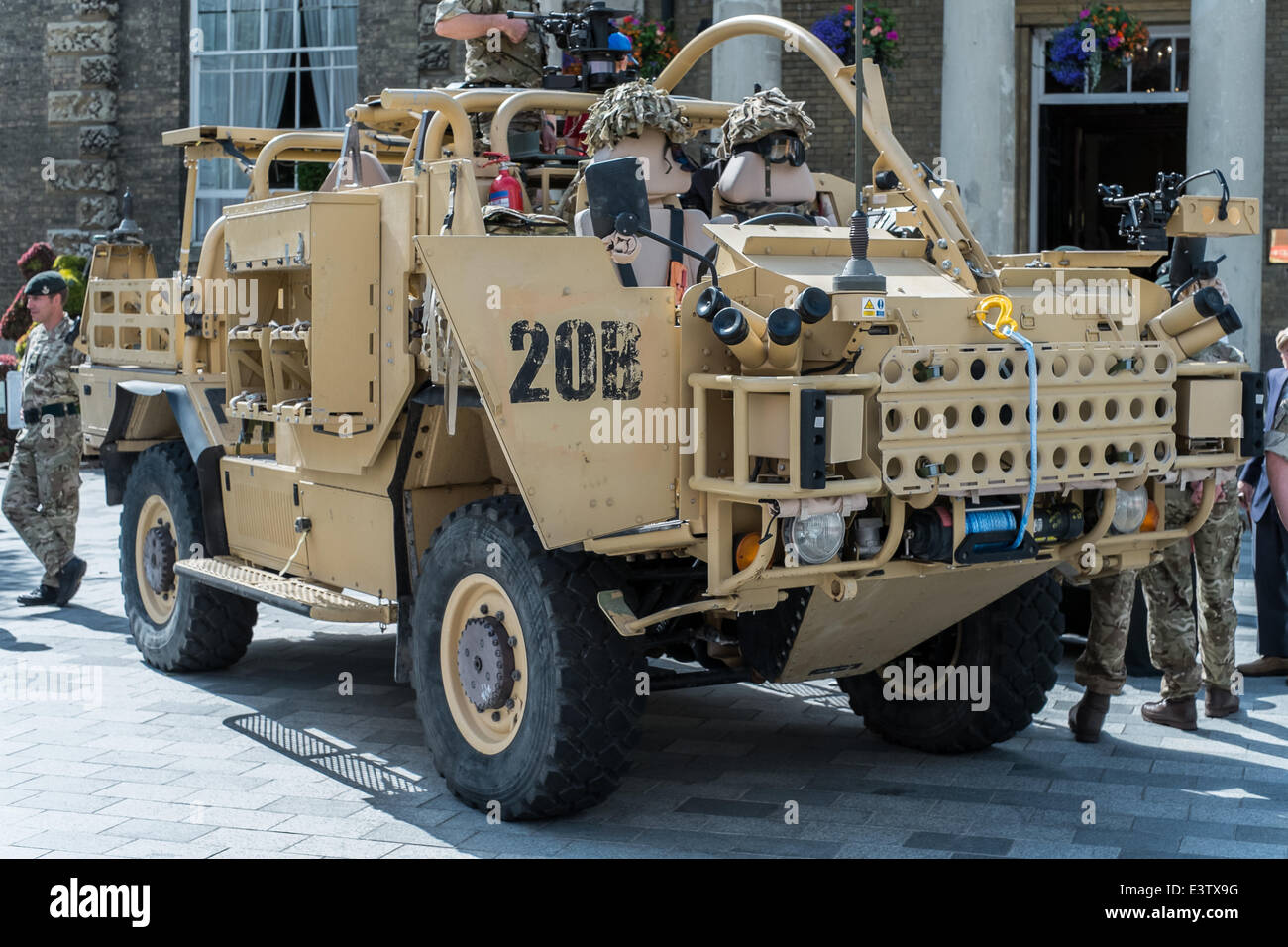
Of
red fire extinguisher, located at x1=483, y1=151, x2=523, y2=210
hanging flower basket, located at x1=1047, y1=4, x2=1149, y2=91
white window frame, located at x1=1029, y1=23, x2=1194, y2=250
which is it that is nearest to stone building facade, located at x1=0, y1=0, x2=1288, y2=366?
white window frame, located at x1=1029, y1=23, x2=1194, y2=250

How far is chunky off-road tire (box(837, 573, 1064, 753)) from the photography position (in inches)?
249

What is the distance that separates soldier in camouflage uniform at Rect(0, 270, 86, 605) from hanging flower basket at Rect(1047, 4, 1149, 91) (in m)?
11.2

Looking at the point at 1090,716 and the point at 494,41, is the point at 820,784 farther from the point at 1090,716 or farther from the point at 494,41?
the point at 494,41

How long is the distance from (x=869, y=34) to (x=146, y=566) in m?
10.0

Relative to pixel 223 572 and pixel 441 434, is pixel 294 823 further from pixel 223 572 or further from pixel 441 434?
pixel 223 572

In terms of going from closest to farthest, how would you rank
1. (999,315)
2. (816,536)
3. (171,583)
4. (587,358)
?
(816,536) → (587,358) → (999,315) → (171,583)

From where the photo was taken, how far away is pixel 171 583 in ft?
27.1

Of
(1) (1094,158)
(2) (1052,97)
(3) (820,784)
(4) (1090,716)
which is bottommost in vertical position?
(3) (820,784)

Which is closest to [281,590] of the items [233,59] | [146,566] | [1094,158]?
[146,566]

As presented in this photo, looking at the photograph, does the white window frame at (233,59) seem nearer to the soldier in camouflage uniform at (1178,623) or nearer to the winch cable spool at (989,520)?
the soldier in camouflage uniform at (1178,623)

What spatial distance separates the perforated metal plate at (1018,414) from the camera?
4852 millimetres

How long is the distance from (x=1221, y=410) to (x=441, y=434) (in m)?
2.74

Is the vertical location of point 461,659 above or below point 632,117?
below

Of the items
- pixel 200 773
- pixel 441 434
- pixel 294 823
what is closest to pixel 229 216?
pixel 441 434
